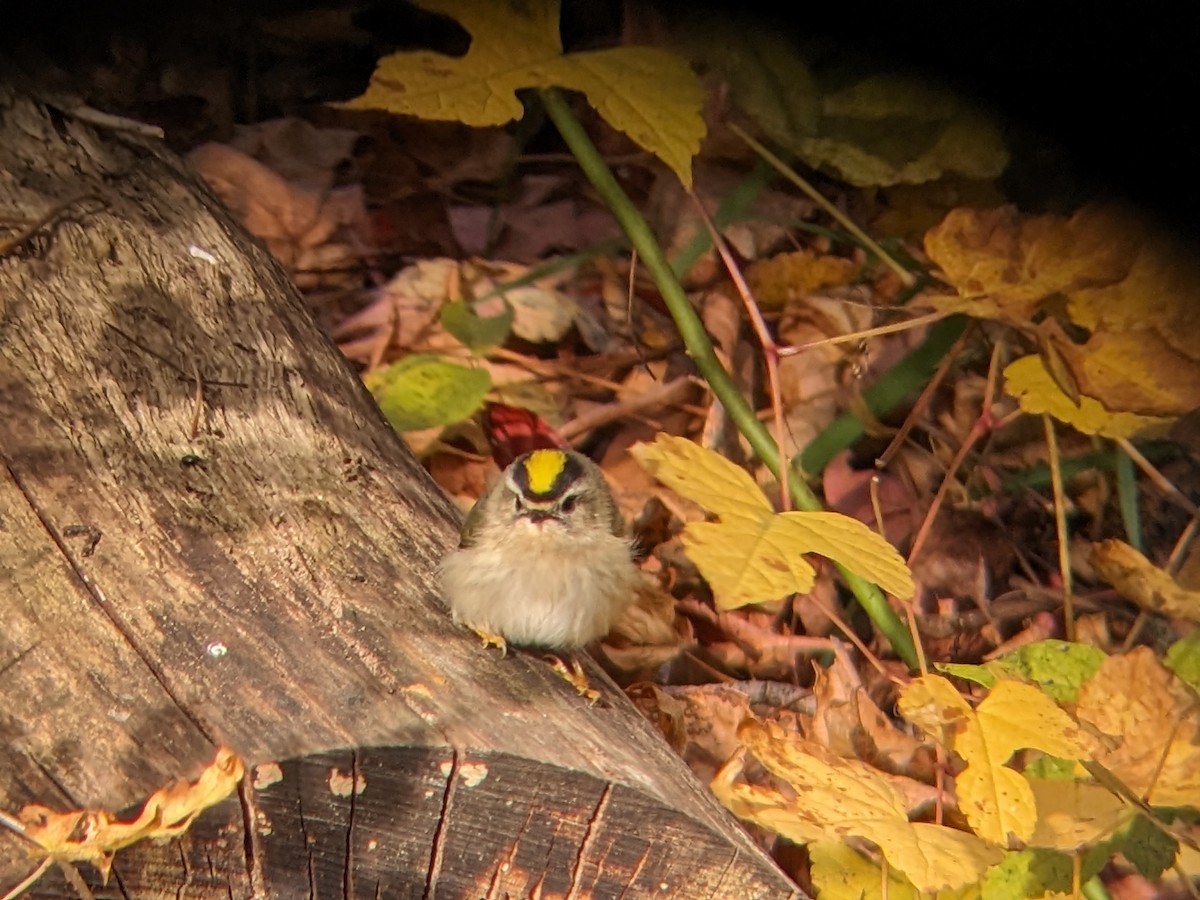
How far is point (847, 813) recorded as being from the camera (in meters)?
1.78

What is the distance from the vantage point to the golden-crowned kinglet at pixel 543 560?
1.98 m

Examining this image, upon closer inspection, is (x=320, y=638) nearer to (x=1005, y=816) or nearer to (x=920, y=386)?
(x=1005, y=816)

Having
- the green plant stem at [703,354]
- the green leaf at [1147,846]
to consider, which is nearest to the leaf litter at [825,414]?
the green leaf at [1147,846]

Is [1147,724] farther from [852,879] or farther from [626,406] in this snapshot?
[626,406]

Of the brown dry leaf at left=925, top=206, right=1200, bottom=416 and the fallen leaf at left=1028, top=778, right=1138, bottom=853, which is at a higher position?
the brown dry leaf at left=925, top=206, right=1200, bottom=416

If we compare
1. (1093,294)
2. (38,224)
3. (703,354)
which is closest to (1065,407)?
(1093,294)

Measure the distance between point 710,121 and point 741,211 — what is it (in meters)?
0.27

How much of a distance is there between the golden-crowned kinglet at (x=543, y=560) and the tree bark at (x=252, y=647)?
2.7 inches

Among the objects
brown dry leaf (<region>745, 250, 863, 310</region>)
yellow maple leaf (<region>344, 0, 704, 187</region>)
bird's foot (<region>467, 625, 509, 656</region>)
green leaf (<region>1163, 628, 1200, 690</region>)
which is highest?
yellow maple leaf (<region>344, 0, 704, 187</region>)

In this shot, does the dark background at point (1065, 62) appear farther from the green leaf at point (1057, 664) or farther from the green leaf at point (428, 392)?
the green leaf at point (428, 392)

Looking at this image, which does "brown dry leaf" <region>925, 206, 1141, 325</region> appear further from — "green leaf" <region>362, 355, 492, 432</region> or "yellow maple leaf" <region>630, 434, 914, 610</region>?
"green leaf" <region>362, 355, 492, 432</region>

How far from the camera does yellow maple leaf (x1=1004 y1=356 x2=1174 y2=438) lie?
91.6 inches

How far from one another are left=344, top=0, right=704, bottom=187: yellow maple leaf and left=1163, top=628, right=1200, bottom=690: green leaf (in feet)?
4.37

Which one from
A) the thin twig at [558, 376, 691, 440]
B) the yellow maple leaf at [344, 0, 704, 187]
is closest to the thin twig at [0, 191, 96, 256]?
the yellow maple leaf at [344, 0, 704, 187]
